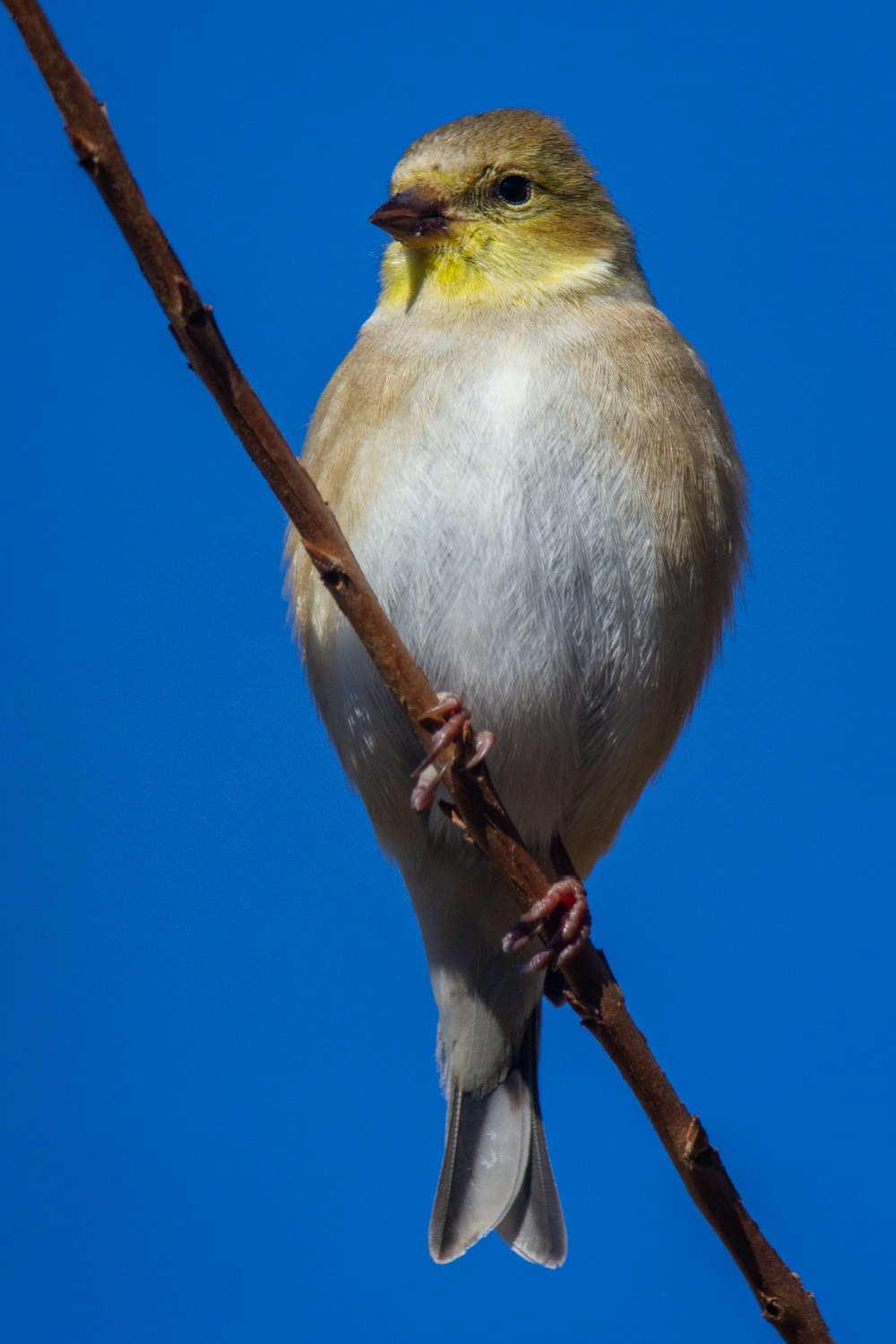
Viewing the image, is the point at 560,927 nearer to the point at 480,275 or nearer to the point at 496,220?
the point at 480,275

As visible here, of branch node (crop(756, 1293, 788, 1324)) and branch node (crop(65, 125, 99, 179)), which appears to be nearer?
branch node (crop(65, 125, 99, 179))

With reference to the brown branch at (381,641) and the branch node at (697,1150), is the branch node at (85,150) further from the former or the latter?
the branch node at (697,1150)

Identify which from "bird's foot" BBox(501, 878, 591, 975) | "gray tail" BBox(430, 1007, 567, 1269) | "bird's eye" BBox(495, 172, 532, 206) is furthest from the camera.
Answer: "bird's eye" BBox(495, 172, 532, 206)

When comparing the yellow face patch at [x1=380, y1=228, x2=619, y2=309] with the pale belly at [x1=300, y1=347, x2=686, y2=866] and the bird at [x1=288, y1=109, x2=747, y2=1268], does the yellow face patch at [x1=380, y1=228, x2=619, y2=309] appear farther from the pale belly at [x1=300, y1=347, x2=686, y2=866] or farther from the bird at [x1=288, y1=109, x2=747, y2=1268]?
the pale belly at [x1=300, y1=347, x2=686, y2=866]

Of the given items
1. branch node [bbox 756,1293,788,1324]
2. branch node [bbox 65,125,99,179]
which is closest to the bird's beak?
branch node [bbox 65,125,99,179]

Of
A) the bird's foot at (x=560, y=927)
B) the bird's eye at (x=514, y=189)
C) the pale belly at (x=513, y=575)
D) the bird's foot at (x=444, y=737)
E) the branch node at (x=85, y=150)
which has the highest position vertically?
the bird's eye at (x=514, y=189)

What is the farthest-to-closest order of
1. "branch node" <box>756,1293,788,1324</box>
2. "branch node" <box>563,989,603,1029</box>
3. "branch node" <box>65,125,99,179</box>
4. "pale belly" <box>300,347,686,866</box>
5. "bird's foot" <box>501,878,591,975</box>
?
"pale belly" <box>300,347,686,866</box> < "bird's foot" <box>501,878,591,975</box> < "branch node" <box>563,989,603,1029</box> < "branch node" <box>756,1293,788,1324</box> < "branch node" <box>65,125,99,179</box>

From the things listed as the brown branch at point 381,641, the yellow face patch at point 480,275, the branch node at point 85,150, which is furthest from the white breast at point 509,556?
the branch node at point 85,150
